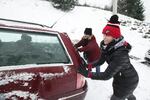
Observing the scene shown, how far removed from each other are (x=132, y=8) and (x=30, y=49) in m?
24.0

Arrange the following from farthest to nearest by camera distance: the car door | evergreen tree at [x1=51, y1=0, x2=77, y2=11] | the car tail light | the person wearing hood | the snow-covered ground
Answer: evergreen tree at [x1=51, y1=0, x2=77, y2=11] < the snow-covered ground < the person wearing hood < the car tail light < the car door

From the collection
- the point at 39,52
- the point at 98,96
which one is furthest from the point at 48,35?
the point at 98,96

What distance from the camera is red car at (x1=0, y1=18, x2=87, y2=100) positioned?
337cm

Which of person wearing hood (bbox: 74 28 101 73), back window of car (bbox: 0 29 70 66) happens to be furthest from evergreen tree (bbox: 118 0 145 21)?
back window of car (bbox: 0 29 70 66)

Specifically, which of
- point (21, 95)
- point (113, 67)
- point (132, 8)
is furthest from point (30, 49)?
point (132, 8)

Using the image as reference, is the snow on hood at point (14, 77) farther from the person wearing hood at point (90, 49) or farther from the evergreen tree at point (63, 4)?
the evergreen tree at point (63, 4)

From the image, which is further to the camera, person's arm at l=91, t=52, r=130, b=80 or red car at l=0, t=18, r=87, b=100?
person's arm at l=91, t=52, r=130, b=80

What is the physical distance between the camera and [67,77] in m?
4.09

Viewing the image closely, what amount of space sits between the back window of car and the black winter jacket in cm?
60

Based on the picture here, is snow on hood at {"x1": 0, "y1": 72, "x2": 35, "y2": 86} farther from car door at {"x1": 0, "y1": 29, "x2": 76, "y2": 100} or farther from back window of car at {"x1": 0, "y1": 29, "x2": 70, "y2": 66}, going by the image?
back window of car at {"x1": 0, "y1": 29, "x2": 70, "y2": 66}

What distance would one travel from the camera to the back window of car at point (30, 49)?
353 cm

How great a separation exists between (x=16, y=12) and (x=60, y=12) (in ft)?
9.99

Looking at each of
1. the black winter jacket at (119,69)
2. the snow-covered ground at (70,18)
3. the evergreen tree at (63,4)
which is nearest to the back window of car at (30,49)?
the black winter jacket at (119,69)

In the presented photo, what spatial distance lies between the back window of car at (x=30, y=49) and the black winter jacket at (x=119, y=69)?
1.98 ft
